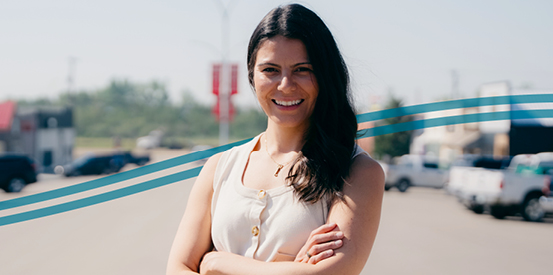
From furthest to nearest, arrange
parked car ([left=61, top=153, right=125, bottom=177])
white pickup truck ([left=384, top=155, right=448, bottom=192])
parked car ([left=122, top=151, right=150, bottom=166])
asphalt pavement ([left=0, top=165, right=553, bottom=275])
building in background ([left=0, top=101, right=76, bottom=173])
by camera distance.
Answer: parked car ([left=122, top=151, right=150, bottom=166]) < building in background ([left=0, top=101, right=76, bottom=173]) < parked car ([left=61, top=153, right=125, bottom=177]) < white pickup truck ([left=384, top=155, right=448, bottom=192]) < asphalt pavement ([left=0, top=165, right=553, bottom=275])

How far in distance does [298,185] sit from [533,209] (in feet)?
39.4

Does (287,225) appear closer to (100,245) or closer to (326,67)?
(326,67)

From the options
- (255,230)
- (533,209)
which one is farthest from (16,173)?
(255,230)

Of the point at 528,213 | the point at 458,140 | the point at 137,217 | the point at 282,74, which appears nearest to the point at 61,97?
the point at 458,140

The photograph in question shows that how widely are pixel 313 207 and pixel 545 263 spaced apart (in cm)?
781

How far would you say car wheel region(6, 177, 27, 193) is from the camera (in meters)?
15.8

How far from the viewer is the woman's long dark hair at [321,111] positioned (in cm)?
162

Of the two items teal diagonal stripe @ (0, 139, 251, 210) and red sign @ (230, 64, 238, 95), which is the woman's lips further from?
red sign @ (230, 64, 238, 95)

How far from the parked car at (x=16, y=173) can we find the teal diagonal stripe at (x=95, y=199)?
14650mm

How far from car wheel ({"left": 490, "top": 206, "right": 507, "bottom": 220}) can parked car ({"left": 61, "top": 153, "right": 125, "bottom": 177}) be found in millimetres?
23912

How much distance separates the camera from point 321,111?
1687 millimetres

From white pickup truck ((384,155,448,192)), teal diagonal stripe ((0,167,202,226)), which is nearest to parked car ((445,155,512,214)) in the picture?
white pickup truck ((384,155,448,192))

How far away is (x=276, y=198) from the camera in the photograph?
1.65 m

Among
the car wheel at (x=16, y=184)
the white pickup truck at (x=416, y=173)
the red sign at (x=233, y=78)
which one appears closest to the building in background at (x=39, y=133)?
the car wheel at (x=16, y=184)
